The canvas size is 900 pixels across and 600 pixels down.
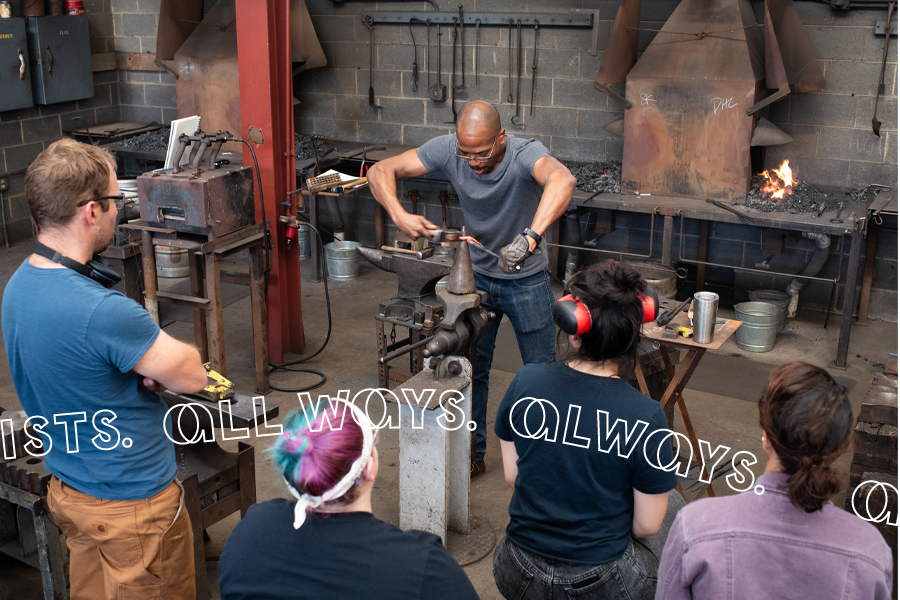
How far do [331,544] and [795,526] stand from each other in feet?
2.72

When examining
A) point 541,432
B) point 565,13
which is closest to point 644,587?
point 541,432

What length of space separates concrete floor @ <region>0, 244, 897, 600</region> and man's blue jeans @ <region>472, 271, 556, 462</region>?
0.64 meters

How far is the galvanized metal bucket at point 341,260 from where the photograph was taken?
263 inches

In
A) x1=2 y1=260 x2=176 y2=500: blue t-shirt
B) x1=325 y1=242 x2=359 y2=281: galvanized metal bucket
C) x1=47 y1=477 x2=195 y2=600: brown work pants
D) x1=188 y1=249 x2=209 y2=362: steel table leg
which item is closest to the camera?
x1=2 y1=260 x2=176 y2=500: blue t-shirt

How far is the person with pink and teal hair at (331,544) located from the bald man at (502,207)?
1.86 metres

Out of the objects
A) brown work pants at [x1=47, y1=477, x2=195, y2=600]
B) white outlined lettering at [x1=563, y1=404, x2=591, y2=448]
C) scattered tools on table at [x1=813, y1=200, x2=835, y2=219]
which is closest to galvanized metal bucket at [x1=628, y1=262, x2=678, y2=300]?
scattered tools on table at [x1=813, y1=200, x2=835, y2=219]

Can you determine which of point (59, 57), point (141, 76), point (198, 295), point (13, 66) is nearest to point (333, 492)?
point (198, 295)

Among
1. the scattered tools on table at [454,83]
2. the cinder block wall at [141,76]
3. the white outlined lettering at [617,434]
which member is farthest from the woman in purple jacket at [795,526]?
the cinder block wall at [141,76]

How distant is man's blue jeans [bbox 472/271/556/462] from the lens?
3.46m

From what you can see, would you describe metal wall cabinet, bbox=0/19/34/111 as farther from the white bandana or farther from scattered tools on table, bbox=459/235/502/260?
the white bandana

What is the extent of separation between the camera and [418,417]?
9.81ft

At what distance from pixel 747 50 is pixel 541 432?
4.03 m

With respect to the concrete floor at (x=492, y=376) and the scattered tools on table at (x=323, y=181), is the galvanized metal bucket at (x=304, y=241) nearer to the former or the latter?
the concrete floor at (x=492, y=376)

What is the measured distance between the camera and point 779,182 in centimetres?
556
